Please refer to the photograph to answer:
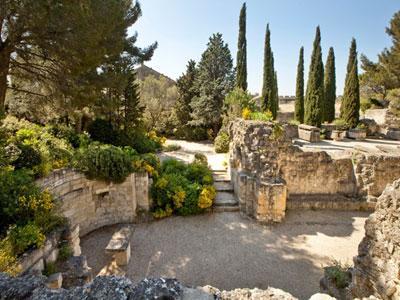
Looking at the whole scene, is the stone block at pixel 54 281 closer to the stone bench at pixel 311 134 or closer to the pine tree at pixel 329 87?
the stone bench at pixel 311 134

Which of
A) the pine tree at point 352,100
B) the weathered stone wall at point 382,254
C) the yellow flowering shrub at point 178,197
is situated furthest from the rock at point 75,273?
the pine tree at point 352,100

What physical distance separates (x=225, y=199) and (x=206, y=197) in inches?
41.5

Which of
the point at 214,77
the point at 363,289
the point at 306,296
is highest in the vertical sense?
the point at 214,77

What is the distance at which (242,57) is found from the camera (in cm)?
1970

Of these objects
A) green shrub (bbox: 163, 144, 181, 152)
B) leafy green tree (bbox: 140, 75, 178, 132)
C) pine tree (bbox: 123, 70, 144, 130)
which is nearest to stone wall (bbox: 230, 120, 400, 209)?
green shrub (bbox: 163, 144, 181, 152)

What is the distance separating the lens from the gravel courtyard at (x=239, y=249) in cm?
568

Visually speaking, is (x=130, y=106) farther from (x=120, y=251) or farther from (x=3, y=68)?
Answer: (x=120, y=251)

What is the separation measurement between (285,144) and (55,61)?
8.31 metres

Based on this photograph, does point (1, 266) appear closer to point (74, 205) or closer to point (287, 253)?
point (74, 205)

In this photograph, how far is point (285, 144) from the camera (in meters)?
9.09

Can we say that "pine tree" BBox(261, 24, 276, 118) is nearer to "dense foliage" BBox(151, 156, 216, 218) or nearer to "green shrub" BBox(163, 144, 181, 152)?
"green shrub" BBox(163, 144, 181, 152)

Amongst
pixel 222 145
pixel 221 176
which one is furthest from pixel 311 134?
pixel 221 176

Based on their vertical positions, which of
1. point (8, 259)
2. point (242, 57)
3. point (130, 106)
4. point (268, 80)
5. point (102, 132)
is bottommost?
point (8, 259)

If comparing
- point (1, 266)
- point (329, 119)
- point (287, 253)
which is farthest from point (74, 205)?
point (329, 119)
